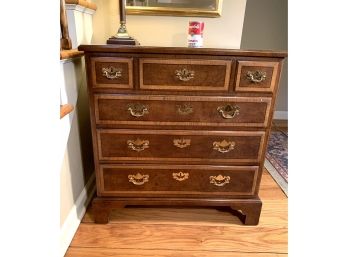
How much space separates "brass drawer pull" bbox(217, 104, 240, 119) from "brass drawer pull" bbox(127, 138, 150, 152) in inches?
15.7

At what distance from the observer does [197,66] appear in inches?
42.6

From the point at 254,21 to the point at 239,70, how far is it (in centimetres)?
220

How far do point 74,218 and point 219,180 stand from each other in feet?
2.64

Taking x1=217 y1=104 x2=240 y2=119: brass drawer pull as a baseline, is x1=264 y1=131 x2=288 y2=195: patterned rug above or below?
below

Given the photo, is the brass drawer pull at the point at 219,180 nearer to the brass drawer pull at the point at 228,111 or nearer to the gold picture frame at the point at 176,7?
the brass drawer pull at the point at 228,111

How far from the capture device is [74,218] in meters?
1.25

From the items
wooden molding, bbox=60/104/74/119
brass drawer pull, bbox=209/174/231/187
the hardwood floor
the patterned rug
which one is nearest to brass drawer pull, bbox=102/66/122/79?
wooden molding, bbox=60/104/74/119

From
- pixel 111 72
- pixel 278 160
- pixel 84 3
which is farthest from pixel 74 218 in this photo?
pixel 278 160

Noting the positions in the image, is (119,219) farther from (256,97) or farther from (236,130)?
(256,97)

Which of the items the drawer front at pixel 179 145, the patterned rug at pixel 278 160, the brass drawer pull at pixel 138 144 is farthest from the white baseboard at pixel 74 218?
the patterned rug at pixel 278 160

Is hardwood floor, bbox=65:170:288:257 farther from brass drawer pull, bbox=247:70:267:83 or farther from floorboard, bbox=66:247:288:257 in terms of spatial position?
brass drawer pull, bbox=247:70:267:83

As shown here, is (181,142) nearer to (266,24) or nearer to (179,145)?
(179,145)

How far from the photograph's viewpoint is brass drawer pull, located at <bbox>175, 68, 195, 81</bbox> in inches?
42.8
